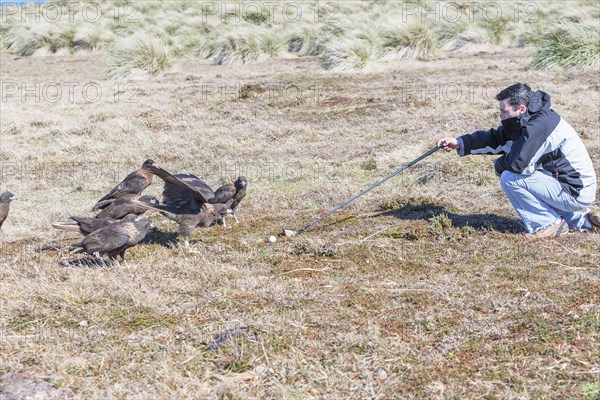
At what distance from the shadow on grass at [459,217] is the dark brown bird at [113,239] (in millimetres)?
2732

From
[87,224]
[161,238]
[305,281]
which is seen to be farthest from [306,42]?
[305,281]

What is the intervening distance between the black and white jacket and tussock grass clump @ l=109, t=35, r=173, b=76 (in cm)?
1724

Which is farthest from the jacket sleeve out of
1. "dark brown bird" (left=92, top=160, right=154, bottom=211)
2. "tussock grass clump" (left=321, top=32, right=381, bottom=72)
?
"tussock grass clump" (left=321, top=32, right=381, bottom=72)

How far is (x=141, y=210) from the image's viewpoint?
7.49 meters

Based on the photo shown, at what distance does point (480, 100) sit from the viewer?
13586 mm

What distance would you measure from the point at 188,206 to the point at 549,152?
12.0 ft

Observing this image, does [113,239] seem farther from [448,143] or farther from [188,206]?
[448,143]

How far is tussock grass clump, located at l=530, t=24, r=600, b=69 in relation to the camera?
670 inches

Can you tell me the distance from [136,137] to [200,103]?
3417 mm

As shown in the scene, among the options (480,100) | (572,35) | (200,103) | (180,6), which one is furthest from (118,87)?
(180,6)

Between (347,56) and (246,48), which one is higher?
(347,56)

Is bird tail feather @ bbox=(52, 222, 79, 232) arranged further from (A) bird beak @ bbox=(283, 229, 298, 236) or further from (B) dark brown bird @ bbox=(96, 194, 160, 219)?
(A) bird beak @ bbox=(283, 229, 298, 236)

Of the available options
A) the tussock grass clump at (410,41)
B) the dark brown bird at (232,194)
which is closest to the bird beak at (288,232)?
the dark brown bird at (232,194)

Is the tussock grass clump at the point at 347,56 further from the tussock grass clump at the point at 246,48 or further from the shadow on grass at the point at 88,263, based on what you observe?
the shadow on grass at the point at 88,263
